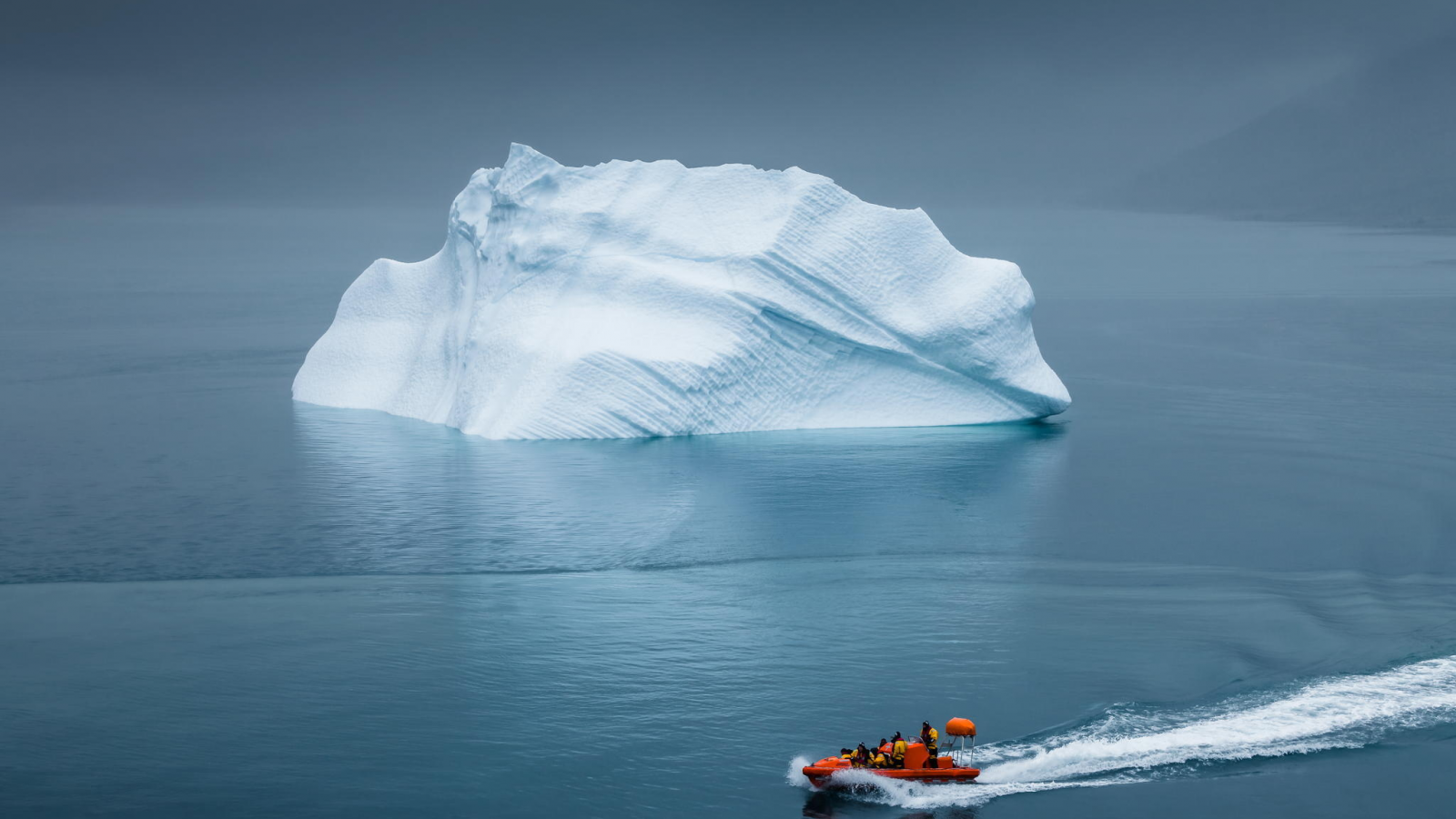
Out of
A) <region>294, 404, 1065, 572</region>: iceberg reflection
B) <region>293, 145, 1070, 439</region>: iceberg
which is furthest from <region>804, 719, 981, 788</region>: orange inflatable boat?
<region>293, 145, 1070, 439</region>: iceberg

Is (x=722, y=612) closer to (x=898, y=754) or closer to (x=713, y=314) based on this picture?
(x=898, y=754)

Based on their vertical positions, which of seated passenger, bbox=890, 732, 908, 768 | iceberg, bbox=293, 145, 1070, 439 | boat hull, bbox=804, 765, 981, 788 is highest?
iceberg, bbox=293, 145, 1070, 439

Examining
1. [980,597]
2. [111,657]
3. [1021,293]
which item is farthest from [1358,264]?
[111,657]

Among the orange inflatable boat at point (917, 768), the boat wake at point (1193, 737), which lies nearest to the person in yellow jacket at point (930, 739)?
the orange inflatable boat at point (917, 768)

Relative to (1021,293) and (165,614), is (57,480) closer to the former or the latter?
(165,614)

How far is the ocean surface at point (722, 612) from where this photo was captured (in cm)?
1117

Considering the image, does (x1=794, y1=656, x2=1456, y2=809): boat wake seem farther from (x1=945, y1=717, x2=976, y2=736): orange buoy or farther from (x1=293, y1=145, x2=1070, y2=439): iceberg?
(x1=293, y1=145, x2=1070, y2=439): iceberg

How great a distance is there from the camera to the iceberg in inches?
931

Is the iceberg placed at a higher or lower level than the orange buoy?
higher

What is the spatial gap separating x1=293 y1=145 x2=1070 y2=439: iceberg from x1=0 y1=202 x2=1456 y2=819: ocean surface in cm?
67

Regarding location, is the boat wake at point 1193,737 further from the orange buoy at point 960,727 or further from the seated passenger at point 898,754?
the orange buoy at point 960,727

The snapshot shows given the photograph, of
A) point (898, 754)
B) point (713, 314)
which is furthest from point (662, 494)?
point (898, 754)

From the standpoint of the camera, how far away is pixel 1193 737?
1176 cm

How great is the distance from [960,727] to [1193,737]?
2.05 m
